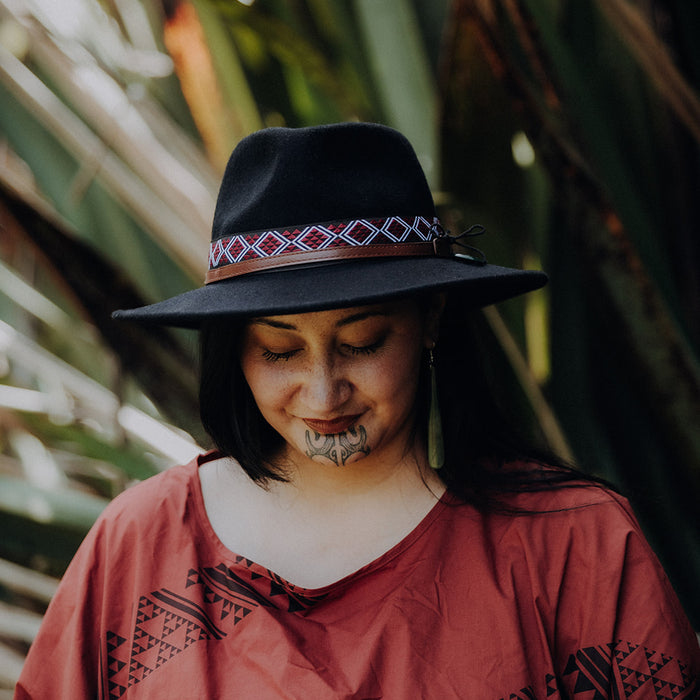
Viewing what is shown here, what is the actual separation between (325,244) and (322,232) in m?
0.01

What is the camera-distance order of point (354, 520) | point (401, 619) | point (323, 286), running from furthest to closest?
point (354, 520) < point (401, 619) < point (323, 286)

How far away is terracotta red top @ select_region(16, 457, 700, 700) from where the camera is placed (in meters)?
0.80

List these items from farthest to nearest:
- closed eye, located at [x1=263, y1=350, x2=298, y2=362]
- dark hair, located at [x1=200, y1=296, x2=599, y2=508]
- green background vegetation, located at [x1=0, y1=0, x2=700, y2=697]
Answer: green background vegetation, located at [x1=0, y1=0, x2=700, y2=697], dark hair, located at [x1=200, y1=296, x2=599, y2=508], closed eye, located at [x1=263, y1=350, x2=298, y2=362]

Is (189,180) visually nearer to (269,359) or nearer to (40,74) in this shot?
(40,74)

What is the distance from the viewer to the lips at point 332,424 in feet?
2.66

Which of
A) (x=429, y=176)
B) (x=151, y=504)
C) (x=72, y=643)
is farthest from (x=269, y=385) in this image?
(x=429, y=176)

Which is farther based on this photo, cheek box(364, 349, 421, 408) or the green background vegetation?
the green background vegetation

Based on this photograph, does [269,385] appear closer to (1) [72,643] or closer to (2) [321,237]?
(2) [321,237]

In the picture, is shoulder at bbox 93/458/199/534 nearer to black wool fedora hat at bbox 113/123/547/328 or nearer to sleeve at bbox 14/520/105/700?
sleeve at bbox 14/520/105/700

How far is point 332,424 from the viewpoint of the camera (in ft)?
2.66

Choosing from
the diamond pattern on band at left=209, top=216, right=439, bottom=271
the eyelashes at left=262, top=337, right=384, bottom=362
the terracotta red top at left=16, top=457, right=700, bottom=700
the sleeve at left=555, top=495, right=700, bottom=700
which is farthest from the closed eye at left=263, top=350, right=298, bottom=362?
the sleeve at left=555, top=495, right=700, bottom=700

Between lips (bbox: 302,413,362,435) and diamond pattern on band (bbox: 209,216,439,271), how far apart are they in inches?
7.5

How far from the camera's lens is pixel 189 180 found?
1.42 m

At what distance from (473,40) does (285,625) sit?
2.79 ft
